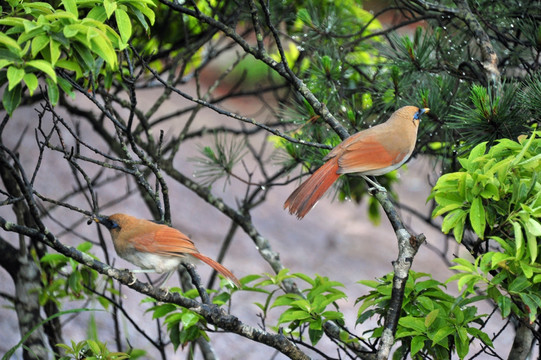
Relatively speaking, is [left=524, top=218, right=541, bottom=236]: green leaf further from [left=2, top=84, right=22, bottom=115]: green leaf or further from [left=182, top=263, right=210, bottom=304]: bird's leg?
[left=2, top=84, right=22, bottom=115]: green leaf

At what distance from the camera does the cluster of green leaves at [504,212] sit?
5.52ft

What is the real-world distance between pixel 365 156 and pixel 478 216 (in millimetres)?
654

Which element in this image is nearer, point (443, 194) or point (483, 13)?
point (443, 194)

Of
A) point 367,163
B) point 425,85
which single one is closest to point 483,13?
point 425,85

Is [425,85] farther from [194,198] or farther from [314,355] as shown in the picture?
[194,198]

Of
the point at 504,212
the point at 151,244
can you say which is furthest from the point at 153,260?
the point at 504,212

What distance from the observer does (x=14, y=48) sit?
1603 millimetres

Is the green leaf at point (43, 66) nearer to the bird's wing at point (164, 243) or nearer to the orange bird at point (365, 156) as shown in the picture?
the bird's wing at point (164, 243)

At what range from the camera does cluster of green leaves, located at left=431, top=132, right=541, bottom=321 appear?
5.52 feet

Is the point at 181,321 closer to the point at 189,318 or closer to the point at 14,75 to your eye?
the point at 189,318

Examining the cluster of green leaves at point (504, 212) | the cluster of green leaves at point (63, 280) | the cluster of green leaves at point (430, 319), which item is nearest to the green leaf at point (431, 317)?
the cluster of green leaves at point (430, 319)

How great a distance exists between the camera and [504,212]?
182 centimetres

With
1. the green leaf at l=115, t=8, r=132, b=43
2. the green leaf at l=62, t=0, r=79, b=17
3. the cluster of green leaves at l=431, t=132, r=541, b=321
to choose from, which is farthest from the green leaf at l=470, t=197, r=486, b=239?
the green leaf at l=62, t=0, r=79, b=17

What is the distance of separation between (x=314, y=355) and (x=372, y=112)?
3931 millimetres
